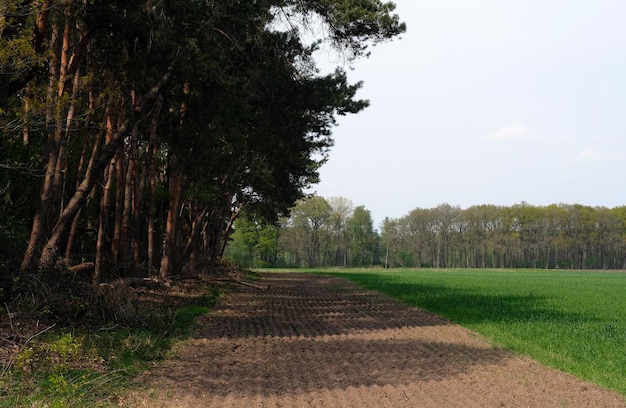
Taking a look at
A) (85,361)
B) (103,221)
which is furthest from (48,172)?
(103,221)

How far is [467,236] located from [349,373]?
352 feet

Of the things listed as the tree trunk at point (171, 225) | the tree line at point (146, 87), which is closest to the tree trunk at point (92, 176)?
the tree line at point (146, 87)

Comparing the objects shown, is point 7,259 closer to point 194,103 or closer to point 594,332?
point 194,103

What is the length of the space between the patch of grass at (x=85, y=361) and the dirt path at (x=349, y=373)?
1.37 ft

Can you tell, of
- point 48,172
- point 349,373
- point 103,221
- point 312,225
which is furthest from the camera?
point 312,225

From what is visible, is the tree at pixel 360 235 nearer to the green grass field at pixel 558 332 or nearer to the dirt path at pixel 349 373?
the green grass field at pixel 558 332

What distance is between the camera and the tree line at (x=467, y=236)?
106m

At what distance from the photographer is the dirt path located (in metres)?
6.78

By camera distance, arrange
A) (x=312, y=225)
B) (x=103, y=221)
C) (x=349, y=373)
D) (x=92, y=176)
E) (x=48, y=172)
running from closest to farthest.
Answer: (x=349, y=373)
(x=48, y=172)
(x=92, y=176)
(x=103, y=221)
(x=312, y=225)

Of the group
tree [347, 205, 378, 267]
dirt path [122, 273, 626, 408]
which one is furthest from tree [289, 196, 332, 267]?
dirt path [122, 273, 626, 408]

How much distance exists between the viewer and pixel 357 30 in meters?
12.9

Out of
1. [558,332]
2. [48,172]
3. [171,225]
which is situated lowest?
[558,332]

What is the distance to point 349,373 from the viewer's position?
8375 mm

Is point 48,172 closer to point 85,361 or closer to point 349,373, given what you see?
point 85,361
